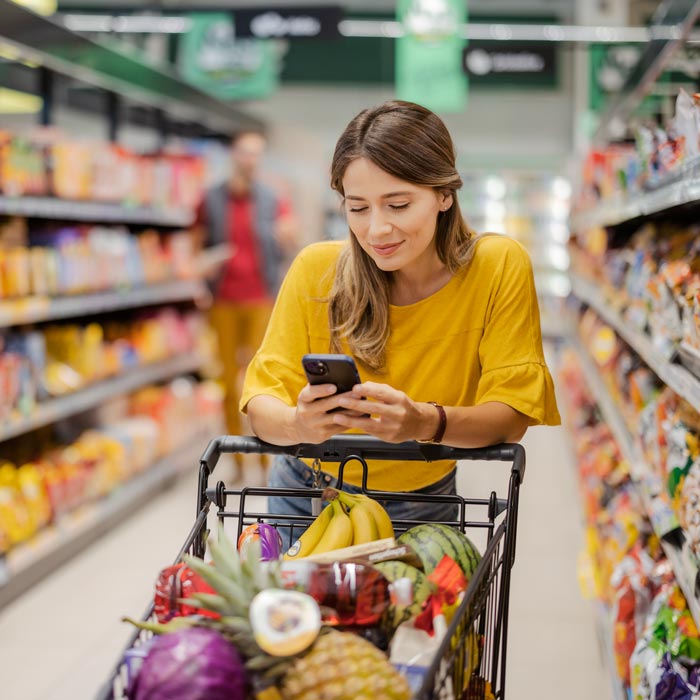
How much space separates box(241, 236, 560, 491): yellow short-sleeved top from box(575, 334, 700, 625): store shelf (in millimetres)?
473

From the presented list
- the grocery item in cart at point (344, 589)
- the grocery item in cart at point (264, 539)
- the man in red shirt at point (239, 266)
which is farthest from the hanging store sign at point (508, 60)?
the grocery item in cart at point (344, 589)

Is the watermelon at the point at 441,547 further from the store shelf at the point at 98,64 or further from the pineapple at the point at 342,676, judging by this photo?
the store shelf at the point at 98,64

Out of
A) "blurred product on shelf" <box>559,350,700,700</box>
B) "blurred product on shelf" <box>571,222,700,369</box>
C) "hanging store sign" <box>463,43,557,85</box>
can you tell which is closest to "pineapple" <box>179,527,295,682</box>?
"blurred product on shelf" <box>559,350,700,700</box>

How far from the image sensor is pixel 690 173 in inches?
80.4

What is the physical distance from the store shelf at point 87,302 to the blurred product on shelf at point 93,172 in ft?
1.44

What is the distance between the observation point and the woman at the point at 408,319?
1610 millimetres

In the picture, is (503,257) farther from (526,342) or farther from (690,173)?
(690,173)

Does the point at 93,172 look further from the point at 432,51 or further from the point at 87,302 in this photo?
the point at 432,51

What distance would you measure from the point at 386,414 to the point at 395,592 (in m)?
0.34

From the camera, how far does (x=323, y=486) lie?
6.16ft

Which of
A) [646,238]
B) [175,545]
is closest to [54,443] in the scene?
[175,545]

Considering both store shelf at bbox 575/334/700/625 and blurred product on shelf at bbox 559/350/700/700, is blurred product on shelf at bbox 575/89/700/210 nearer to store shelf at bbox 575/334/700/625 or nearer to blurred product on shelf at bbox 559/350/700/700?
store shelf at bbox 575/334/700/625

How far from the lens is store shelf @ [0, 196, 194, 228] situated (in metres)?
3.94

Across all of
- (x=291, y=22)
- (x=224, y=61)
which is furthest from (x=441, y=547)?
(x=224, y=61)
